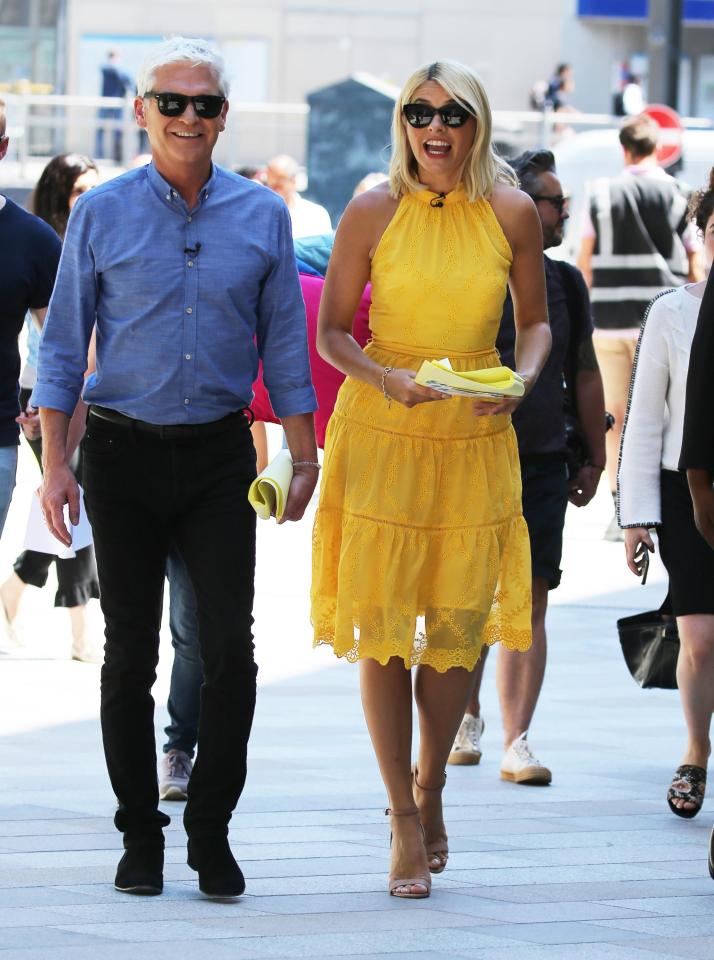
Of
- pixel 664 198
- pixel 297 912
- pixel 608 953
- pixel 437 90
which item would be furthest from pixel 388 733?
pixel 664 198

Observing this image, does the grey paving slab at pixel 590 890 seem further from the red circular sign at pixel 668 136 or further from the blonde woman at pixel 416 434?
the red circular sign at pixel 668 136

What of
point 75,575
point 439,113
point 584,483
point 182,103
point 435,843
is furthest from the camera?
point 75,575

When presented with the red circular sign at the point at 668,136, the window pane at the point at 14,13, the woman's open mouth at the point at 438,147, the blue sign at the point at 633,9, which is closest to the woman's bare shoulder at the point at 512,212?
the woman's open mouth at the point at 438,147

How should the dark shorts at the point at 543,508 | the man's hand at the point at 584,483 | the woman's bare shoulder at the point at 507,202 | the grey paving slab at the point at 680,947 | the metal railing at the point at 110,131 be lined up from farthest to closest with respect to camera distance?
1. the metal railing at the point at 110,131
2. the man's hand at the point at 584,483
3. the dark shorts at the point at 543,508
4. the woman's bare shoulder at the point at 507,202
5. the grey paving slab at the point at 680,947

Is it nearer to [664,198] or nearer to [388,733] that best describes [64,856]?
[388,733]

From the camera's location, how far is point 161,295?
15.1ft

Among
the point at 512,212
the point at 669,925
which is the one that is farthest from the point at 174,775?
the point at 512,212

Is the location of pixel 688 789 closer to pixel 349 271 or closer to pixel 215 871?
pixel 215 871

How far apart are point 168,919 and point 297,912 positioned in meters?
0.32

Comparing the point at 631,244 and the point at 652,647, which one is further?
the point at 631,244

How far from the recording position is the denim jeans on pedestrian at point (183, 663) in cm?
571

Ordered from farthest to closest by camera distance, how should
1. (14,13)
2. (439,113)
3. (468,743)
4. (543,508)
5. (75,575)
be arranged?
(14,13), (75,575), (468,743), (543,508), (439,113)

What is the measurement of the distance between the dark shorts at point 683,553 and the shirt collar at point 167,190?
191 centimetres

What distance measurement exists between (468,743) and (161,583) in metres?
2.22
